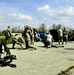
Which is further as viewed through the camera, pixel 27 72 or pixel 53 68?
pixel 53 68

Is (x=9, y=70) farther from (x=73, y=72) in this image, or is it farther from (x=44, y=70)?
(x=73, y=72)

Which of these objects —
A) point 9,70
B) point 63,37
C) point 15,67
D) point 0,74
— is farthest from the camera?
point 63,37

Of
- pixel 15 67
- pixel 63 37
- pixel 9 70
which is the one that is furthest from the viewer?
pixel 63 37

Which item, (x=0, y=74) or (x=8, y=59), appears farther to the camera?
(x=8, y=59)

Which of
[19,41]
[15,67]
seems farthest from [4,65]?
[19,41]

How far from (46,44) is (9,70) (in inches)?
620

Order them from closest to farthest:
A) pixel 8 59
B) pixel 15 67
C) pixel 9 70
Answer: pixel 9 70 → pixel 15 67 → pixel 8 59

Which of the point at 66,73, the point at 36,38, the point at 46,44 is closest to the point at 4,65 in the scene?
→ the point at 66,73

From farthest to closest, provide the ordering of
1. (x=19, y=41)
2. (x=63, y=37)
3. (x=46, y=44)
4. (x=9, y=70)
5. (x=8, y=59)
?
(x=63, y=37), (x=46, y=44), (x=19, y=41), (x=8, y=59), (x=9, y=70)

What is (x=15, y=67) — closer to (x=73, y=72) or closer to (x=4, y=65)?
(x=4, y=65)

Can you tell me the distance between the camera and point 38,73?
494 inches

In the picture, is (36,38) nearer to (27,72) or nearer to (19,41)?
(19,41)

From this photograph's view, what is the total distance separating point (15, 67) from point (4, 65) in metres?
0.65

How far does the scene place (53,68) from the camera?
13.9 metres
